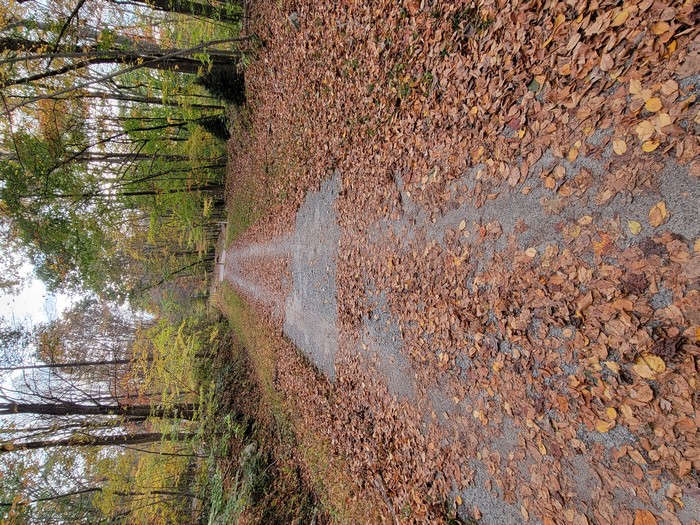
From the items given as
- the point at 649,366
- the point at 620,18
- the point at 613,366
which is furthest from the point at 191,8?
the point at 649,366

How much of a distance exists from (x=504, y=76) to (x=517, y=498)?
120 inches

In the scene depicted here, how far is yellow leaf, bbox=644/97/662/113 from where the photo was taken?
6.69 feet

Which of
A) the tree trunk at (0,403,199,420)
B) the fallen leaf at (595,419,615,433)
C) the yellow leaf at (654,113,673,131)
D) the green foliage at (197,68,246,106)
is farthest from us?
the tree trunk at (0,403,199,420)

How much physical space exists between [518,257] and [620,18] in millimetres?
1487

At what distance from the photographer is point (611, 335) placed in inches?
87.7

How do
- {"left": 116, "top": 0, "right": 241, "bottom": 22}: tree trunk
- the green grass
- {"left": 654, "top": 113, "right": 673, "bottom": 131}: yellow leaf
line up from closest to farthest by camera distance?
{"left": 654, "top": 113, "right": 673, "bottom": 131}: yellow leaf → the green grass → {"left": 116, "top": 0, "right": 241, "bottom": 22}: tree trunk

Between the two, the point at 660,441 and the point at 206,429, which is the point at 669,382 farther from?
the point at 206,429

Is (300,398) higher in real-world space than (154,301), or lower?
higher

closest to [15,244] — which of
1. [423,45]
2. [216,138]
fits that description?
[216,138]

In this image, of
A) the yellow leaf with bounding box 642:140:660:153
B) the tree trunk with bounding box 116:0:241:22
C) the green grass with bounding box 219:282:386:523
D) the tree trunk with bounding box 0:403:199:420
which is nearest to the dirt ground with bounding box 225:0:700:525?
the yellow leaf with bounding box 642:140:660:153

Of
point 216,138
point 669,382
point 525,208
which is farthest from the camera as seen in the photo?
point 216,138

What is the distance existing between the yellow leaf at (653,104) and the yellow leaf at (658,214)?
487 millimetres

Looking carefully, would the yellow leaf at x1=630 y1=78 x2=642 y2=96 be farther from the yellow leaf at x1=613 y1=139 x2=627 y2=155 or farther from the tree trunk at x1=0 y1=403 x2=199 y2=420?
the tree trunk at x1=0 y1=403 x2=199 y2=420

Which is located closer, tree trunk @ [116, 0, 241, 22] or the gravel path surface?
the gravel path surface
